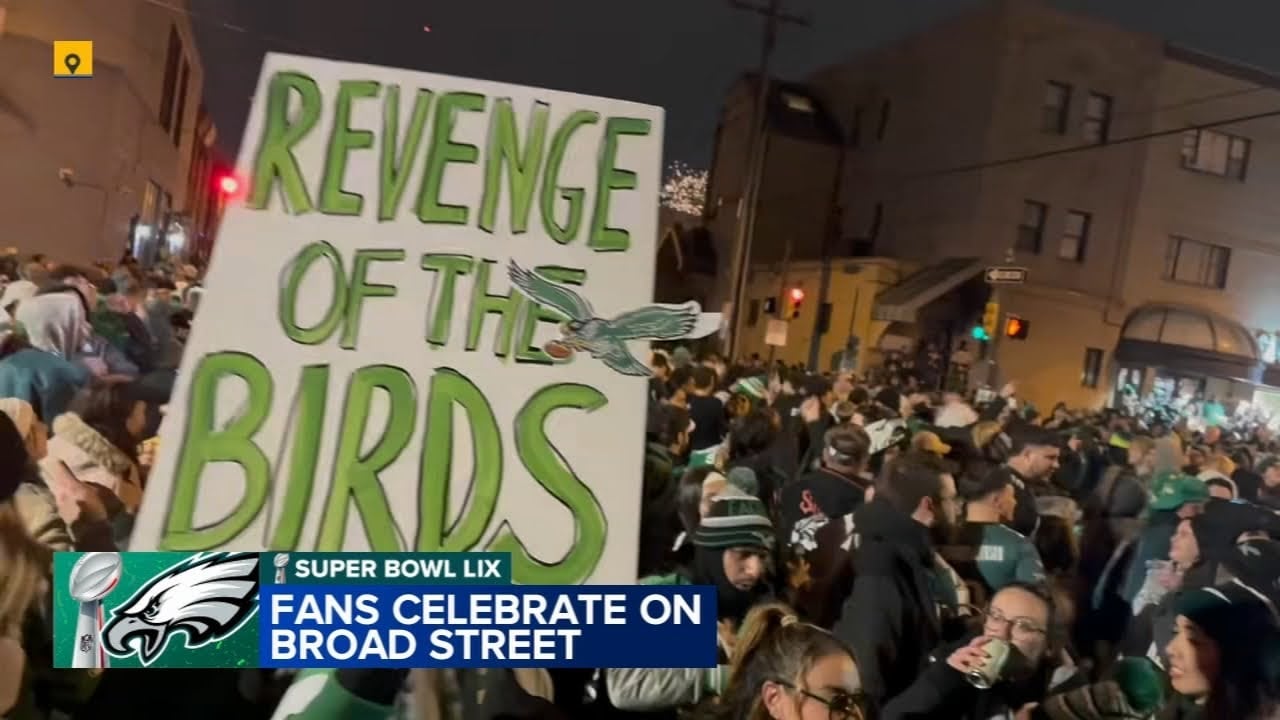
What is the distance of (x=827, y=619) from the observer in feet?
5.08

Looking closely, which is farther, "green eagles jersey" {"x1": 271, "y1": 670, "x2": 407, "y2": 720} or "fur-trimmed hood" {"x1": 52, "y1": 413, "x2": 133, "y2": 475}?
"fur-trimmed hood" {"x1": 52, "y1": 413, "x2": 133, "y2": 475}

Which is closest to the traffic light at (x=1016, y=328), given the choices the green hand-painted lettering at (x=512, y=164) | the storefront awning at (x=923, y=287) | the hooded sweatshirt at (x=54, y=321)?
the storefront awning at (x=923, y=287)

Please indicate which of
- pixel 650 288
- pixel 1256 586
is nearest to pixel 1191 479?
pixel 1256 586

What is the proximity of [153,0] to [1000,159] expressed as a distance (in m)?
1.59

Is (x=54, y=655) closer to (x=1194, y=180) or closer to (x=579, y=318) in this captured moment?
(x=579, y=318)

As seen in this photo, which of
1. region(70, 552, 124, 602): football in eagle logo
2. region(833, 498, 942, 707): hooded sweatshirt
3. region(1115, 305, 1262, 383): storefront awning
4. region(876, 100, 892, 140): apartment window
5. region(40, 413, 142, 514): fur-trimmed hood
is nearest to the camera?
region(70, 552, 124, 602): football in eagle logo

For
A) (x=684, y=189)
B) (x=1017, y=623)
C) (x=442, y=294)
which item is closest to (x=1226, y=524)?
(x=1017, y=623)

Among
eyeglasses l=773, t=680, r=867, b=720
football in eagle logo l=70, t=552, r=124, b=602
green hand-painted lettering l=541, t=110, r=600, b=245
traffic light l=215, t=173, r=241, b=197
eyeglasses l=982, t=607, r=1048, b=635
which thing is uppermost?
green hand-painted lettering l=541, t=110, r=600, b=245

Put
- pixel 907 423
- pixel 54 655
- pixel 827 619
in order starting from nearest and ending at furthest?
pixel 54 655 < pixel 827 619 < pixel 907 423

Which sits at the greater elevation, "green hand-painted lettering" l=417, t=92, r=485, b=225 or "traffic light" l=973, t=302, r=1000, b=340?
"green hand-painted lettering" l=417, t=92, r=485, b=225

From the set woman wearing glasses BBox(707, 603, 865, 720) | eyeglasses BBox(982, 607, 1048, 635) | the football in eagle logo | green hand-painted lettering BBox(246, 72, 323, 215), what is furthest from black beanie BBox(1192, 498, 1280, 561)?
the football in eagle logo

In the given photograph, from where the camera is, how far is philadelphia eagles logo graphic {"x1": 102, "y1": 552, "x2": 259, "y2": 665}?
4.12 feet

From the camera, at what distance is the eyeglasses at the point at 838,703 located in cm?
129

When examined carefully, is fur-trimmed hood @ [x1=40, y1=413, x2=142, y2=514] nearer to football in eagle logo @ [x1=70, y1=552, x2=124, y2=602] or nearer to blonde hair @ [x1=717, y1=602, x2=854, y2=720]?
football in eagle logo @ [x1=70, y1=552, x2=124, y2=602]
